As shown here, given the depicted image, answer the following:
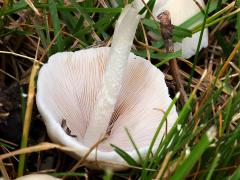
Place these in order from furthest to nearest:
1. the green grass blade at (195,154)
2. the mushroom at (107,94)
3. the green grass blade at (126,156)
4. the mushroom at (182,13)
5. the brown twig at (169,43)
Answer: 1. the mushroom at (182,13)
2. the brown twig at (169,43)
3. the mushroom at (107,94)
4. the green grass blade at (126,156)
5. the green grass blade at (195,154)

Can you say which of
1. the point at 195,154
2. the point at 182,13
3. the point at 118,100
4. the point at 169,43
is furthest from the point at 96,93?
the point at 195,154

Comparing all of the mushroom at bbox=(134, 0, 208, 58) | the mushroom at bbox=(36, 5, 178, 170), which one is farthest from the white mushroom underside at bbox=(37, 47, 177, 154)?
the mushroom at bbox=(134, 0, 208, 58)

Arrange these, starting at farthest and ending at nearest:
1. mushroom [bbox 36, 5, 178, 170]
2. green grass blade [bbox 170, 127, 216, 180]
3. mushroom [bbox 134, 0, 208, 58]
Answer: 1. mushroom [bbox 134, 0, 208, 58]
2. mushroom [bbox 36, 5, 178, 170]
3. green grass blade [bbox 170, 127, 216, 180]

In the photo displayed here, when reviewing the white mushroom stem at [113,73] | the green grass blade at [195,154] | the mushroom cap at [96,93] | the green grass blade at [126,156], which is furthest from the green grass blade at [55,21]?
the green grass blade at [195,154]

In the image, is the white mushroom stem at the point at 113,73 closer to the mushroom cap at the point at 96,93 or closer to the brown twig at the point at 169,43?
the mushroom cap at the point at 96,93

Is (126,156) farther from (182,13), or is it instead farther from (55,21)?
(182,13)

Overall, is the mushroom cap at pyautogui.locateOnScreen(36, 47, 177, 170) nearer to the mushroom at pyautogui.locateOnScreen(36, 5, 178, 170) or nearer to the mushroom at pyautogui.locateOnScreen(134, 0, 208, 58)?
the mushroom at pyautogui.locateOnScreen(36, 5, 178, 170)

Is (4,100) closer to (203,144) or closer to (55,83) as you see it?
(55,83)

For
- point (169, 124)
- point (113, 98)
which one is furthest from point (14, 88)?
point (169, 124)
